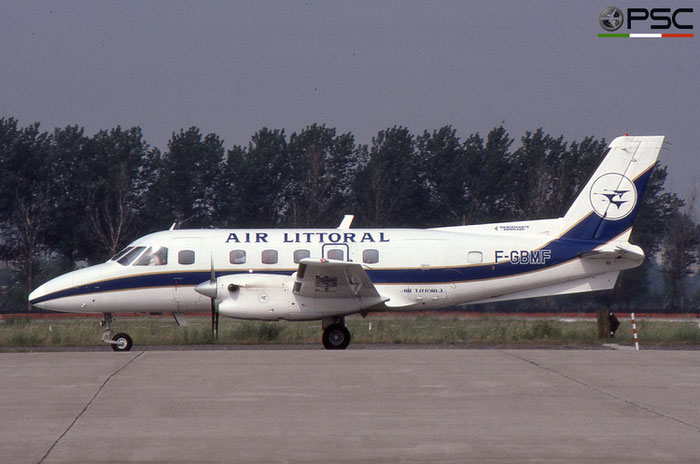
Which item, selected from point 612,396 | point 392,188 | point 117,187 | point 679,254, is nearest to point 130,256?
point 612,396

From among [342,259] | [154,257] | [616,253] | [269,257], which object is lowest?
[616,253]

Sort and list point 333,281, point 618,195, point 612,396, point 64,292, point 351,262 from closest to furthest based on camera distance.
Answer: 1. point 612,396
2. point 333,281
3. point 351,262
4. point 64,292
5. point 618,195

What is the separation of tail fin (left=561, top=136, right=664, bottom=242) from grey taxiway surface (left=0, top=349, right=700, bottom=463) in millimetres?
6194

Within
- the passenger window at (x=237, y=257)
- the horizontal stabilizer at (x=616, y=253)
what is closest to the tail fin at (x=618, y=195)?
the horizontal stabilizer at (x=616, y=253)

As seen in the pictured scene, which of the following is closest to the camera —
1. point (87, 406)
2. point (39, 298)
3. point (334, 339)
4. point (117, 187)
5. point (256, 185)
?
point (87, 406)

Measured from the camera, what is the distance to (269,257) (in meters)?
20.8

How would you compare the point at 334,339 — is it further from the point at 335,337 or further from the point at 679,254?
the point at 679,254

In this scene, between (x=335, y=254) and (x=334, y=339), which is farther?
(x=335, y=254)

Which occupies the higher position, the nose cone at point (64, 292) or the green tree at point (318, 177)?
the green tree at point (318, 177)

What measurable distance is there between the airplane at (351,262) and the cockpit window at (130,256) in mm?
24

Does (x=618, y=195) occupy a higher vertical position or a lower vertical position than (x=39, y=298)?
higher

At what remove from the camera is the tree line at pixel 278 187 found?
5466 centimetres

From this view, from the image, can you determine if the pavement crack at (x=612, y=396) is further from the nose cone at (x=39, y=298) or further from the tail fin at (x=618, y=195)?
the nose cone at (x=39, y=298)

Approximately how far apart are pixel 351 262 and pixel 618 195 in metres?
6.98
